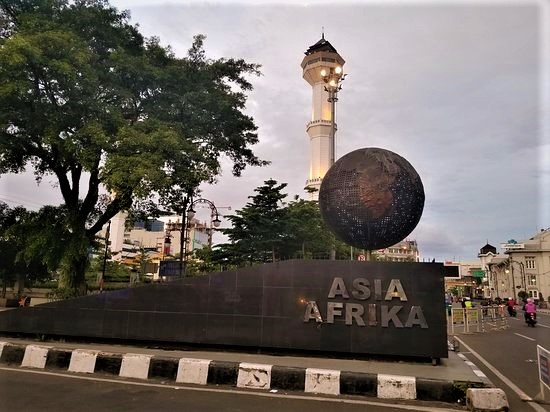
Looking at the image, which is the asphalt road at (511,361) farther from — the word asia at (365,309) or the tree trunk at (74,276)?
the tree trunk at (74,276)

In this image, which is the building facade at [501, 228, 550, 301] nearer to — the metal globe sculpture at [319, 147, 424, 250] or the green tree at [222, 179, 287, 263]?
the green tree at [222, 179, 287, 263]

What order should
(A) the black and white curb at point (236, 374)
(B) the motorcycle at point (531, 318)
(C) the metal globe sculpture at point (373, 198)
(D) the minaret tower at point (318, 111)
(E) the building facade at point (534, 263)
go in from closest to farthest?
(A) the black and white curb at point (236, 374)
(C) the metal globe sculpture at point (373, 198)
(B) the motorcycle at point (531, 318)
(E) the building facade at point (534, 263)
(D) the minaret tower at point (318, 111)

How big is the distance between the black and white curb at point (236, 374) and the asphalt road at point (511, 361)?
1.43 meters

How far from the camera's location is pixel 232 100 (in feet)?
64.7

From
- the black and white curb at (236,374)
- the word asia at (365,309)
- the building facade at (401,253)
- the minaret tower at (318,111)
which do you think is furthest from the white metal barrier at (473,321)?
the minaret tower at (318,111)

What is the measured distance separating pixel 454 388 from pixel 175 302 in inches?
256

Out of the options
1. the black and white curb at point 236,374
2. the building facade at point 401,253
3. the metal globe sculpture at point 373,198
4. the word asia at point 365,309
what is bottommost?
the black and white curb at point 236,374

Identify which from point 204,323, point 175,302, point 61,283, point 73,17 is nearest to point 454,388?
point 204,323

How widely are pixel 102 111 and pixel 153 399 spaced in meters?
12.0

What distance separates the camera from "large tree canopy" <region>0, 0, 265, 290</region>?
46.7 ft

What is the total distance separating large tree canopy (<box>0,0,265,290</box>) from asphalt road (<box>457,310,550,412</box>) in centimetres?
1078

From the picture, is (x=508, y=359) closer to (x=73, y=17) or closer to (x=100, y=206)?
(x=100, y=206)

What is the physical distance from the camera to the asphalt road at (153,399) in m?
5.87

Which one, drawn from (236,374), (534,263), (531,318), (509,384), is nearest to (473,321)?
(531,318)
